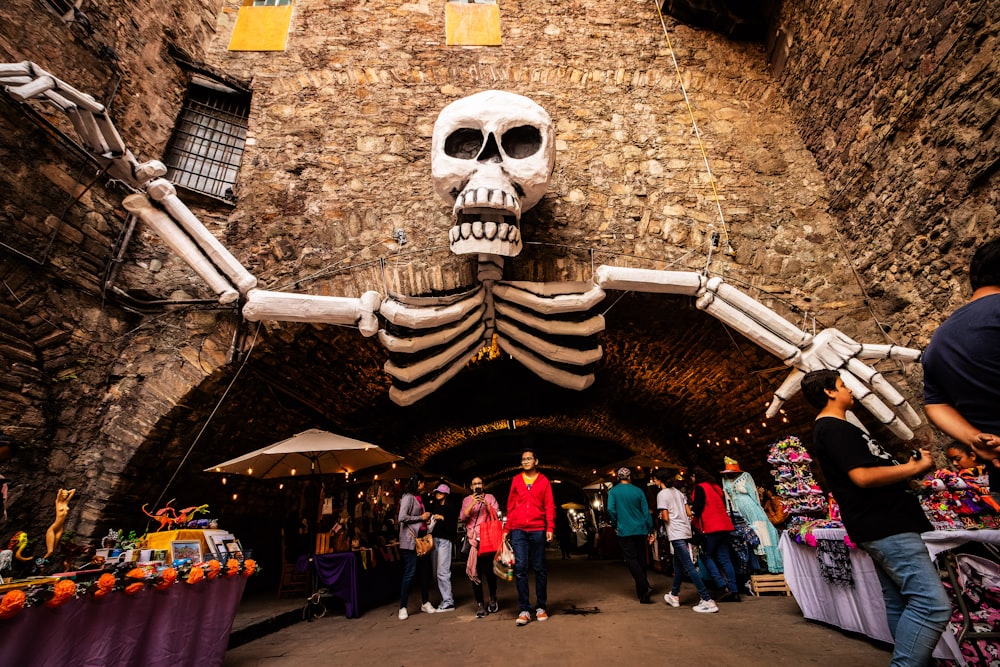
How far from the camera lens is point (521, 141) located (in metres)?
4.34

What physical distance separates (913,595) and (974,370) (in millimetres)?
983

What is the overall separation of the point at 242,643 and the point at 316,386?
2809 millimetres

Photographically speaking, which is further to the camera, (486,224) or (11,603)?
(486,224)

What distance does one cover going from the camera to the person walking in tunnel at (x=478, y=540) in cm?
458

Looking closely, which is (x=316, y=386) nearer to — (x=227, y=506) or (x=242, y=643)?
(x=227, y=506)

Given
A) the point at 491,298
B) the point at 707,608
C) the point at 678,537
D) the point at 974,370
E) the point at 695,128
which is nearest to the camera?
the point at 974,370

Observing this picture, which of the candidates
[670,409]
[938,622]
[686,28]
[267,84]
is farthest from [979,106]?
[267,84]

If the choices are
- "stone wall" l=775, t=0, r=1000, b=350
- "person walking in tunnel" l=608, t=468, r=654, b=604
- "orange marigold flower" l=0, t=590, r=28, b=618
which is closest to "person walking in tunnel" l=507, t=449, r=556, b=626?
"person walking in tunnel" l=608, t=468, r=654, b=604

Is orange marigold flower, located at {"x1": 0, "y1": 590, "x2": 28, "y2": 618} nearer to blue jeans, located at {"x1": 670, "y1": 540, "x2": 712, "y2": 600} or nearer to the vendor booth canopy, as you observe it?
the vendor booth canopy

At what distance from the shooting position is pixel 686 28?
643 centimetres

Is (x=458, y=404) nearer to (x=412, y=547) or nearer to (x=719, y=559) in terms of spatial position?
(x=412, y=547)

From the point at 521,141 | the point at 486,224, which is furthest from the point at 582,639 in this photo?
the point at 521,141

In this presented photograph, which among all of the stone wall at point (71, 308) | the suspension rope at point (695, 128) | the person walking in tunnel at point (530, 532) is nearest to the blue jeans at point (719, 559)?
the person walking in tunnel at point (530, 532)

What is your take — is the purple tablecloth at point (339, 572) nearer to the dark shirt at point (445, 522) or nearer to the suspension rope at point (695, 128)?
the dark shirt at point (445, 522)
